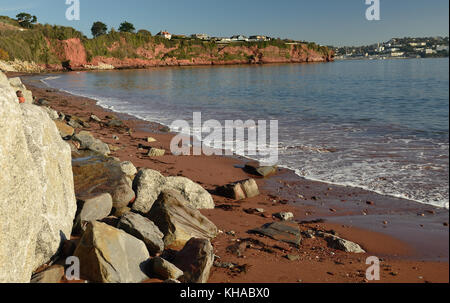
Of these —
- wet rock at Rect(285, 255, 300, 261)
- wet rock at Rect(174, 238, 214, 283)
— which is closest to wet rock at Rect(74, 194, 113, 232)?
wet rock at Rect(174, 238, 214, 283)

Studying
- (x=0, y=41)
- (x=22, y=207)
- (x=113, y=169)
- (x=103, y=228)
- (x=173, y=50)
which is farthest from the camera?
(x=173, y=50)

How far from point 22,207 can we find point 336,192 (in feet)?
20.9

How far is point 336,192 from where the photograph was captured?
7.68 meters

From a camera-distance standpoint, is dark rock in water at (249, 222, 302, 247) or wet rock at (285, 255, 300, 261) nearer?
wet rock at (285, 255, 300, 261)

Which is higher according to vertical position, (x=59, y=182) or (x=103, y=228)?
(x=59, y=182)

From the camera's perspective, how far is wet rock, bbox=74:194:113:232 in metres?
4.84

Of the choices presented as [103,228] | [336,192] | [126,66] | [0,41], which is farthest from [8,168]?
[126,66]

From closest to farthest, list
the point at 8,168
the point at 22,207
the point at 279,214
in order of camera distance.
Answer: the point at 8,168
the point at 22,207
the point at 279,214

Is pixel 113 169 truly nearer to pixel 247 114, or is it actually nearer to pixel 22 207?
pixel 22 207

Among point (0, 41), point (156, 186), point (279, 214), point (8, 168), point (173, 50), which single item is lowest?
point (279, 214)

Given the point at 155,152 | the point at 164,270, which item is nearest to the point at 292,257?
the point at 164,270

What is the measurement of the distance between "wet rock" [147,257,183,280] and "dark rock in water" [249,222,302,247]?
2.06 metres

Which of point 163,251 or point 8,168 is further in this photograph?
point 163,251

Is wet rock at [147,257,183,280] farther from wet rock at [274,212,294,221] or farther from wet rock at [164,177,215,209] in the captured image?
wet rock at [274,212,294,221]
